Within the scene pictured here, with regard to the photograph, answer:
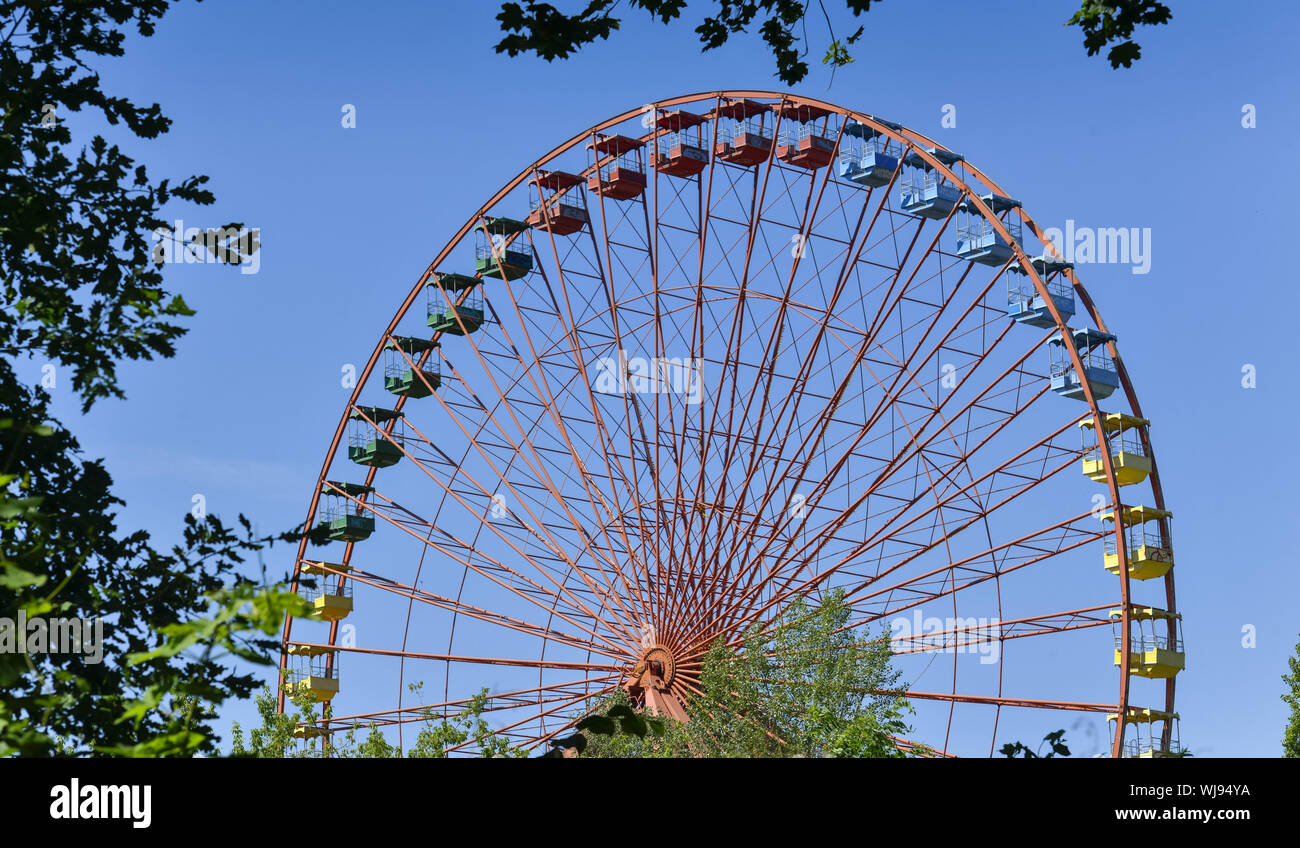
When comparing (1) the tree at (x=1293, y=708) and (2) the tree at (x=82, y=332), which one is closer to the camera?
(2) the tree at (x=82, y=332)

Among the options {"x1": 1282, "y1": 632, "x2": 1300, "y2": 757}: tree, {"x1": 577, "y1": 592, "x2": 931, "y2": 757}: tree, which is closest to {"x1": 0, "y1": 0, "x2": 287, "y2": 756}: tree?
{"x1": 577, "y1": 592, "x2": 931, "y2": 757}: tree

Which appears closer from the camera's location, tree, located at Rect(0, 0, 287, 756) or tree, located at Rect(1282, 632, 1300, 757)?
tree, located at Rect(0, 0, 287, 756)

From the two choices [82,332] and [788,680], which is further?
[788,680]

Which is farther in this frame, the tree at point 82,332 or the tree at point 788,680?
the tree at point 788,680

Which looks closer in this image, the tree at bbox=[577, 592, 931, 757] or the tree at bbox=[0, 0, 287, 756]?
the tree at bbox=[0, 0, 287, 756]

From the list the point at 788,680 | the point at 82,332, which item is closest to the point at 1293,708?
the point at 788,680

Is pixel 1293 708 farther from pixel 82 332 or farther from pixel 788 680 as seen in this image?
pixel 82 332

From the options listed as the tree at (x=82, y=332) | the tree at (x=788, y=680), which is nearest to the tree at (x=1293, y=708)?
the tree at (x=788, y=680)

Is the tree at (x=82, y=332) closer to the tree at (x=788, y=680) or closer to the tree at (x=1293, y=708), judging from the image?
the tree at (x=788, y=680)

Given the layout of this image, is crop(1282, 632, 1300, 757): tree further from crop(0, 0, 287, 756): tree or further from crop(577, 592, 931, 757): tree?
crop(0, 0, 287, 756): tree

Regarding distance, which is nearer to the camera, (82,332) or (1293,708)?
(82,332)

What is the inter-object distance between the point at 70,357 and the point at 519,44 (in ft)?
8.79

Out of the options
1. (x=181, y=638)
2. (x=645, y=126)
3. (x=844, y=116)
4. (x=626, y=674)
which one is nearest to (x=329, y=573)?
(x=626, y=674)
